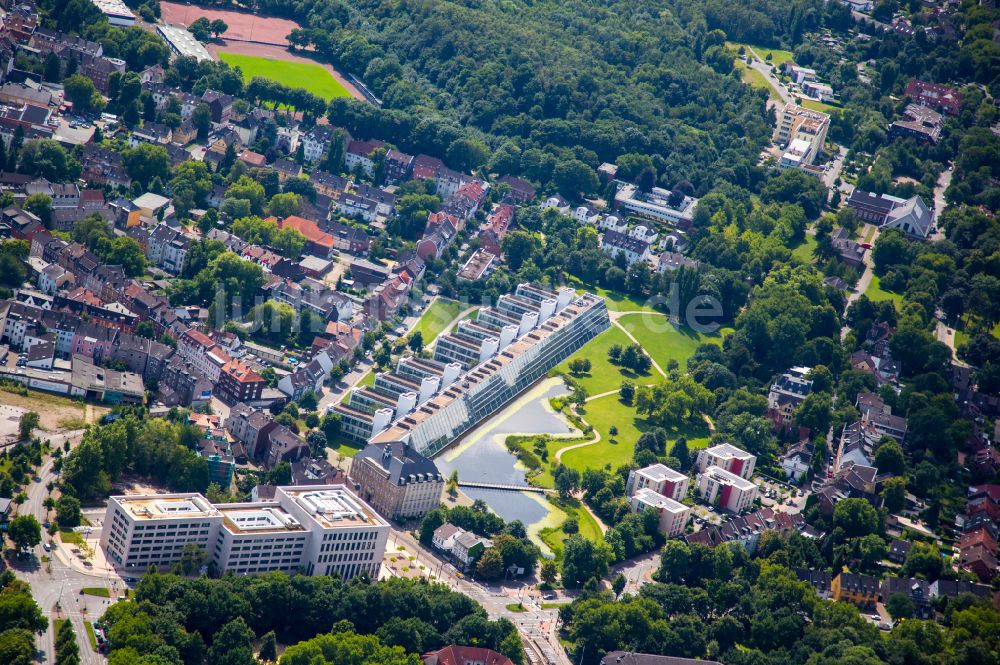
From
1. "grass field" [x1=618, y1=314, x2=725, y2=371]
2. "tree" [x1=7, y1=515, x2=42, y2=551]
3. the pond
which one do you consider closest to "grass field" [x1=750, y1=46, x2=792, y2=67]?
"grass field" [x1=618, y1=314, x2=725, y2=371]

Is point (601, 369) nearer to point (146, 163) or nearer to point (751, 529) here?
point (751, 529)

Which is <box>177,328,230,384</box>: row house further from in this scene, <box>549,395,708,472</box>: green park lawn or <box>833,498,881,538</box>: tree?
<box>833,498,881,538</box>: tree

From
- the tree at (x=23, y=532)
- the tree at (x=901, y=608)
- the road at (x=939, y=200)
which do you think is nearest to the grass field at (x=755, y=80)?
the road at (x=939, y=200)

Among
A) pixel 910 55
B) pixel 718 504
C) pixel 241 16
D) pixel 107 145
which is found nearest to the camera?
pixel 718 504

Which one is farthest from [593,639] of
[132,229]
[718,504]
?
[132,229]

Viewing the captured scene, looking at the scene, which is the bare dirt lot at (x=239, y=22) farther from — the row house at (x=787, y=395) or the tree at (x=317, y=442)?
the tree at (x=317, y=442)

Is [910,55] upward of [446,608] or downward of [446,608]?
upward

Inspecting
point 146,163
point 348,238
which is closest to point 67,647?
point 146,163

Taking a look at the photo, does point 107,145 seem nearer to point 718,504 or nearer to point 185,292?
point 185,292
